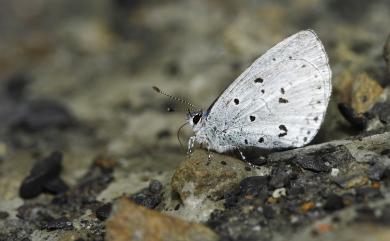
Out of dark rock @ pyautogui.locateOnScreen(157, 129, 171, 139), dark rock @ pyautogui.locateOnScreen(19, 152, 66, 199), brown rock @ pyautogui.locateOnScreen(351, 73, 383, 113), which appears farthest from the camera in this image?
dark rock @ pyautogui.locateOnScreen(157, 129, 171, 139)

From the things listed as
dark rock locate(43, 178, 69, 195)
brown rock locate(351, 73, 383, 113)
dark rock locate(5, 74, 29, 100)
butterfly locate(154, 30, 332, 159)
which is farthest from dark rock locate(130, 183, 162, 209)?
dark rock locate(5, 74, 29, 100)

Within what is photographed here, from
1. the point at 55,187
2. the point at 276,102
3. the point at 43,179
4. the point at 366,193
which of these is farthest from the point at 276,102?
the point at 43,179

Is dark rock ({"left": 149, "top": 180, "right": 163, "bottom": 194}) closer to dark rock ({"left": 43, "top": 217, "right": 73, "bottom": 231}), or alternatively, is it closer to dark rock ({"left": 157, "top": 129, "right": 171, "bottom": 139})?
dark rock ({"left": 43, "top": 217, "right": 73, "bottom": 231})

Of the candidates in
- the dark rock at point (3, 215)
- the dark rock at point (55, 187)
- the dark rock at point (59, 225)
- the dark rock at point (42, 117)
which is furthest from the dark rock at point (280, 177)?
the dark rock at point (42, 117)

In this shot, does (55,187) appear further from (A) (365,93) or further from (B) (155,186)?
(A) (365,93)

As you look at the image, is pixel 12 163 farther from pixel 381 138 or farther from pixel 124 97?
pixel 381 138

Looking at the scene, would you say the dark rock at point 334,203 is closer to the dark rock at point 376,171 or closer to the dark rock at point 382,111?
the dark rock at point 376,171

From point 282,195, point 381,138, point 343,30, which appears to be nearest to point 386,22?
point 343,30
